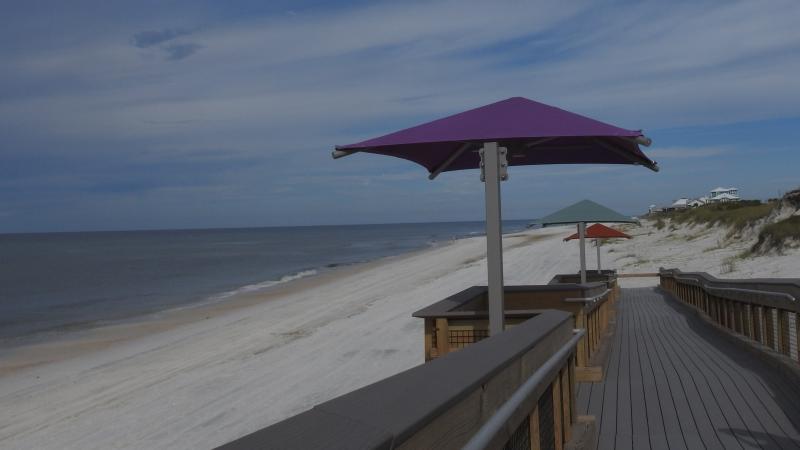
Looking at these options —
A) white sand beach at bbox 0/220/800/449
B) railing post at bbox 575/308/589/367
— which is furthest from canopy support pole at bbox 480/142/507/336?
white sand beach at bbox 0/220/800/449

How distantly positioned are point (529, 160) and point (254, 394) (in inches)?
248

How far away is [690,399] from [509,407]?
4.51m

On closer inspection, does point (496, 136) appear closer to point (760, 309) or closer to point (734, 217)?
point (760, 309)

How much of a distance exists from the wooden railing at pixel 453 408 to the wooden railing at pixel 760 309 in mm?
3970

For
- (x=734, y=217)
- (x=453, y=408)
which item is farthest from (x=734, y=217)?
(x=453, y=408)

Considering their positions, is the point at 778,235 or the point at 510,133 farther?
the point at 778,235

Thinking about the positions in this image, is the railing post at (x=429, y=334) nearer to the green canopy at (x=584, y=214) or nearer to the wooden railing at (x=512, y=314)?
the wooden railing at (x=512, y=314)

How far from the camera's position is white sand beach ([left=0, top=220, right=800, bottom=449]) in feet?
33.4

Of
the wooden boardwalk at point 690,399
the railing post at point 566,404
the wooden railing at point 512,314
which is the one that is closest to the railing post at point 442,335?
the wooden railing at point 512,314

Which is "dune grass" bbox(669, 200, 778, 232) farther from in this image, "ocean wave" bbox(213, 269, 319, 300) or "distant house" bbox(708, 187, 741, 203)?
"distant house" bbox(708, 187, 741, 203)

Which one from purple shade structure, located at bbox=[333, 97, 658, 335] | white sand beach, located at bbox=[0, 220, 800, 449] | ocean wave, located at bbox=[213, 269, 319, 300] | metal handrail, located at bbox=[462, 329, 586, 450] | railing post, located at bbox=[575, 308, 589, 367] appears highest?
→ purple shade structure, located at bbox=[333, 97, 658, 335]

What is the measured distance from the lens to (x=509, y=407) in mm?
2031

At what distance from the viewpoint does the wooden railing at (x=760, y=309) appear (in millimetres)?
6344

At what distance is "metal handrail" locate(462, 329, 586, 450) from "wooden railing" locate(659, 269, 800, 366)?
398 centimetres
